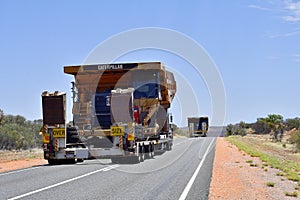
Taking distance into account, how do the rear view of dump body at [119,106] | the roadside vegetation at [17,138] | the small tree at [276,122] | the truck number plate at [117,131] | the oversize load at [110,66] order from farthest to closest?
1. the small tree at [276,122]
2. the roadside vegetation at [17,138]
3. the oversize load at [110,66]
4. the rear view of dump body at [119,106]
5. the truck number plate at [117,131]

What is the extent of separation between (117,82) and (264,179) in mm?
9917

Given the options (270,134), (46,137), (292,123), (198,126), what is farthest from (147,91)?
Result: (292,123)

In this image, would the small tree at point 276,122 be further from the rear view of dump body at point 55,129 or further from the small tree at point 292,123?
the rear view of dump body at point 55,129

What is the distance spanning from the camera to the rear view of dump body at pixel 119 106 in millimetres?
20922

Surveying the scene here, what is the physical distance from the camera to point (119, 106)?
72.5 feet

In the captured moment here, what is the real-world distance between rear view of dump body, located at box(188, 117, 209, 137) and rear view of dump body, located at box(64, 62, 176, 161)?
4686 centimetres

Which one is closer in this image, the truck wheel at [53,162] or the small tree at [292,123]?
the truck wheel at [53,162]

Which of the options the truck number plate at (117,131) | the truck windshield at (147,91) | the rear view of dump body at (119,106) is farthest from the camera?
the truck windshield at (147,91)

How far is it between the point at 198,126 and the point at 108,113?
2142 inches

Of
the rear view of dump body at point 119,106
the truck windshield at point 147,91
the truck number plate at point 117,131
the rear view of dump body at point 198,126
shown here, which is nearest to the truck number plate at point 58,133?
the rear view of dump body at point 119,106

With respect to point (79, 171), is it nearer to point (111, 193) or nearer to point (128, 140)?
point (128, 140)

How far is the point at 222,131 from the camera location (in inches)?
4555

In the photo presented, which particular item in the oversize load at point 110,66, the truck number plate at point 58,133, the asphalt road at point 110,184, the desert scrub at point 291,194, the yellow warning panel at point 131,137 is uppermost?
the oversize load at point 110,66

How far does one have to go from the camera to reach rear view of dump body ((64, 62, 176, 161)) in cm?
2092
